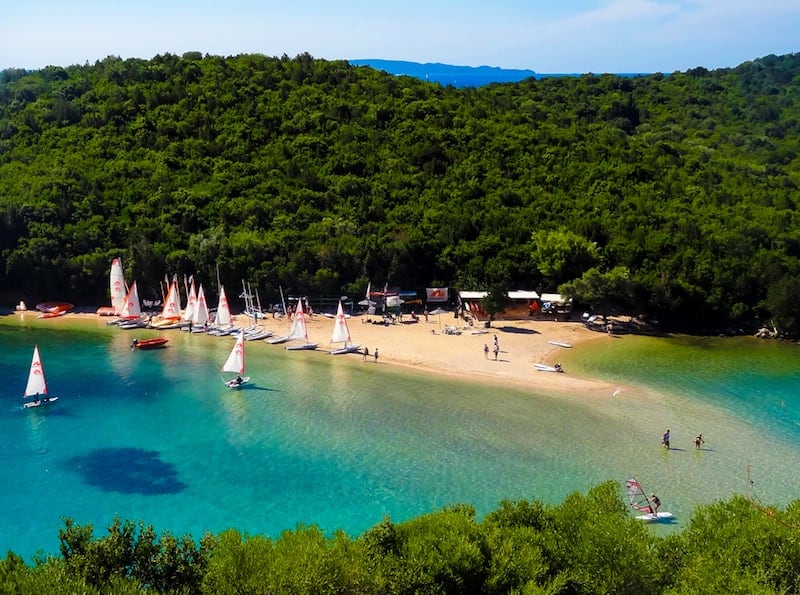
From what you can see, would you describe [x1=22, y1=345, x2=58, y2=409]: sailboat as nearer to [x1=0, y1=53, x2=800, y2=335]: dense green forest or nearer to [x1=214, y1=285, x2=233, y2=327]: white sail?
[x1=214, y1=285, x2=233, y2=327]: white sail

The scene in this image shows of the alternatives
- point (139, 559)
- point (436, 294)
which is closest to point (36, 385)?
point (139, 559)

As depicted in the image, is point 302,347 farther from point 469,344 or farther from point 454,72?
point 454,72

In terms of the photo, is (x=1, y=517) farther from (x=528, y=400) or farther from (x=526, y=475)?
(x=528, y=400)

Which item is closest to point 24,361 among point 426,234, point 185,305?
point 185,305

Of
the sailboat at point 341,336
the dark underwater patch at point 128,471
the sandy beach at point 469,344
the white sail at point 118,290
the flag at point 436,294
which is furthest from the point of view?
the flag at point 436,294

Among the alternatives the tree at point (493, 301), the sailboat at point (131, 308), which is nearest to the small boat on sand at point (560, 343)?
the tree at point (493, 301)

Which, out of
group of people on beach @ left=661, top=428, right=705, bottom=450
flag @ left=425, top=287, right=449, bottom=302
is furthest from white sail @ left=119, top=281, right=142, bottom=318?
group of people on beach @ left=661, top=428, right=705, bottom=450

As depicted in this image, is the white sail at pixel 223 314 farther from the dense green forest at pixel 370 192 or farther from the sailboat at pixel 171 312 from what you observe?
the dense green forest at pixel 370 192
